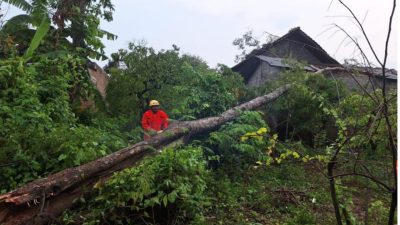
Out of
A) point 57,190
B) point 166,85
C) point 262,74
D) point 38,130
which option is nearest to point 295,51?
point 262,74

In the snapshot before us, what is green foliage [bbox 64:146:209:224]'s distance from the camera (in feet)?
14.7

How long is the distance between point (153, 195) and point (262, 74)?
12.6m

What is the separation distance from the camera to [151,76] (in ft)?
35.6

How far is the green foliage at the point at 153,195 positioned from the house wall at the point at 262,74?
1063 cm

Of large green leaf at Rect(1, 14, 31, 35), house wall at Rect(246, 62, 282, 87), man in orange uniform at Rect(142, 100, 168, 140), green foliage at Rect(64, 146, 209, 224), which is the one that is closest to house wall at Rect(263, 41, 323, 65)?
house wall at Rect(246, 62, 282, 87)

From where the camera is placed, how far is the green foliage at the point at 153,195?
4.49m

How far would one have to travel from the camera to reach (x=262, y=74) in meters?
16.6

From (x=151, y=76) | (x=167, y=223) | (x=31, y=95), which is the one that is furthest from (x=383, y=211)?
(x=151, y=76)

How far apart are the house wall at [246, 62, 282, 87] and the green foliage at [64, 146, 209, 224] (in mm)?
10629

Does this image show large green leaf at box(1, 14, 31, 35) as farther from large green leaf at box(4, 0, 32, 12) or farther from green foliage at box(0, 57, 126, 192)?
green foliage at box(0, 57, 126, 192)

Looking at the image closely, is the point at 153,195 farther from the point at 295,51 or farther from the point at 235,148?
the point at 295,51

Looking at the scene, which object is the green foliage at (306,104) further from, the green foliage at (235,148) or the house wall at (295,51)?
the house wall at (295,51)

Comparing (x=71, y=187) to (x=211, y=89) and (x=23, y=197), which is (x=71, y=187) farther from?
(x=211, y=89)

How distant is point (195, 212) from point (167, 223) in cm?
36
